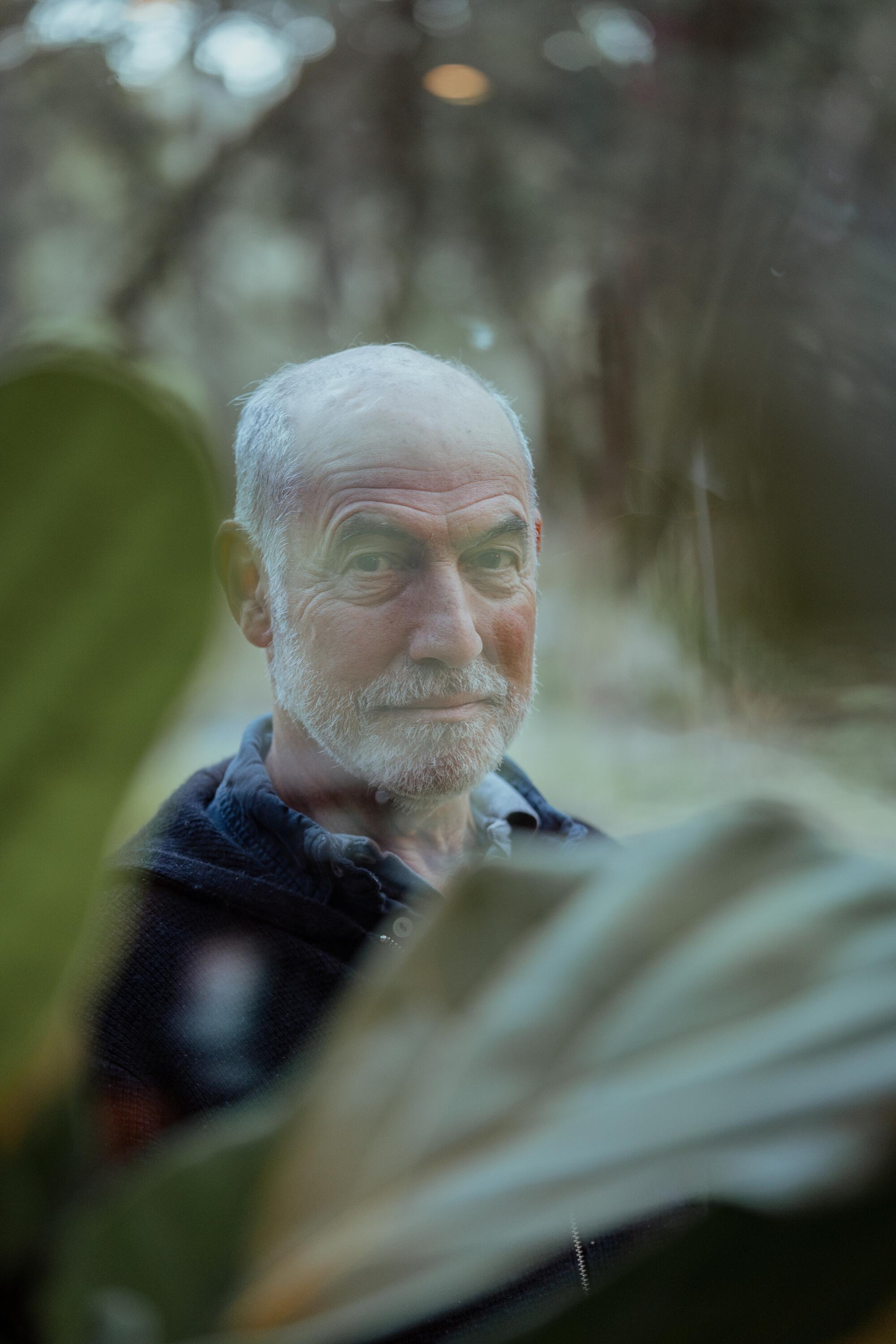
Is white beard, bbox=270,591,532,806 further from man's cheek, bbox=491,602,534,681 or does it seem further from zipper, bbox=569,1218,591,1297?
zipper, bbox=569,1218,591,1297

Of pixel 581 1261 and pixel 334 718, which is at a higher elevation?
pixel 334 718

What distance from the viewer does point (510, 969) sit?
0.13 m

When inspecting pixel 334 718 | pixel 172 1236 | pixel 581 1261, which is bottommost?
pixel 581 1261

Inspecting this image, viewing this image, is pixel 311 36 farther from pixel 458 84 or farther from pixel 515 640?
pixel 515 640

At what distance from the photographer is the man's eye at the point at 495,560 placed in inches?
15.3

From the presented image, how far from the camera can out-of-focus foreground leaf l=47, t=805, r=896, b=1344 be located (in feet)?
0.35

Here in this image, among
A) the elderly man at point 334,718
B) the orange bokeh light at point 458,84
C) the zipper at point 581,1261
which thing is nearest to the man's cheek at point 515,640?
the elderly man at point 334,718

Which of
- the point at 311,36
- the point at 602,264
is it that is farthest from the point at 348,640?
the point at 311,36

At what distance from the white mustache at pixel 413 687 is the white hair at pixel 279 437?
2.4 inches

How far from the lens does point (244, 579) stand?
40 cm

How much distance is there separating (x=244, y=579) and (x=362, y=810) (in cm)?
10

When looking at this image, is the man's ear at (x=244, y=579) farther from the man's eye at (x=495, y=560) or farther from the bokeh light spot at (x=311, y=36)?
the bokeh light spot at (x=311, y=36)

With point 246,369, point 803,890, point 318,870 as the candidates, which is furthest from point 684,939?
point 246,369

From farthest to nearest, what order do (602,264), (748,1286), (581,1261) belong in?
(602,264) < (581,1261) < (748,1286)
